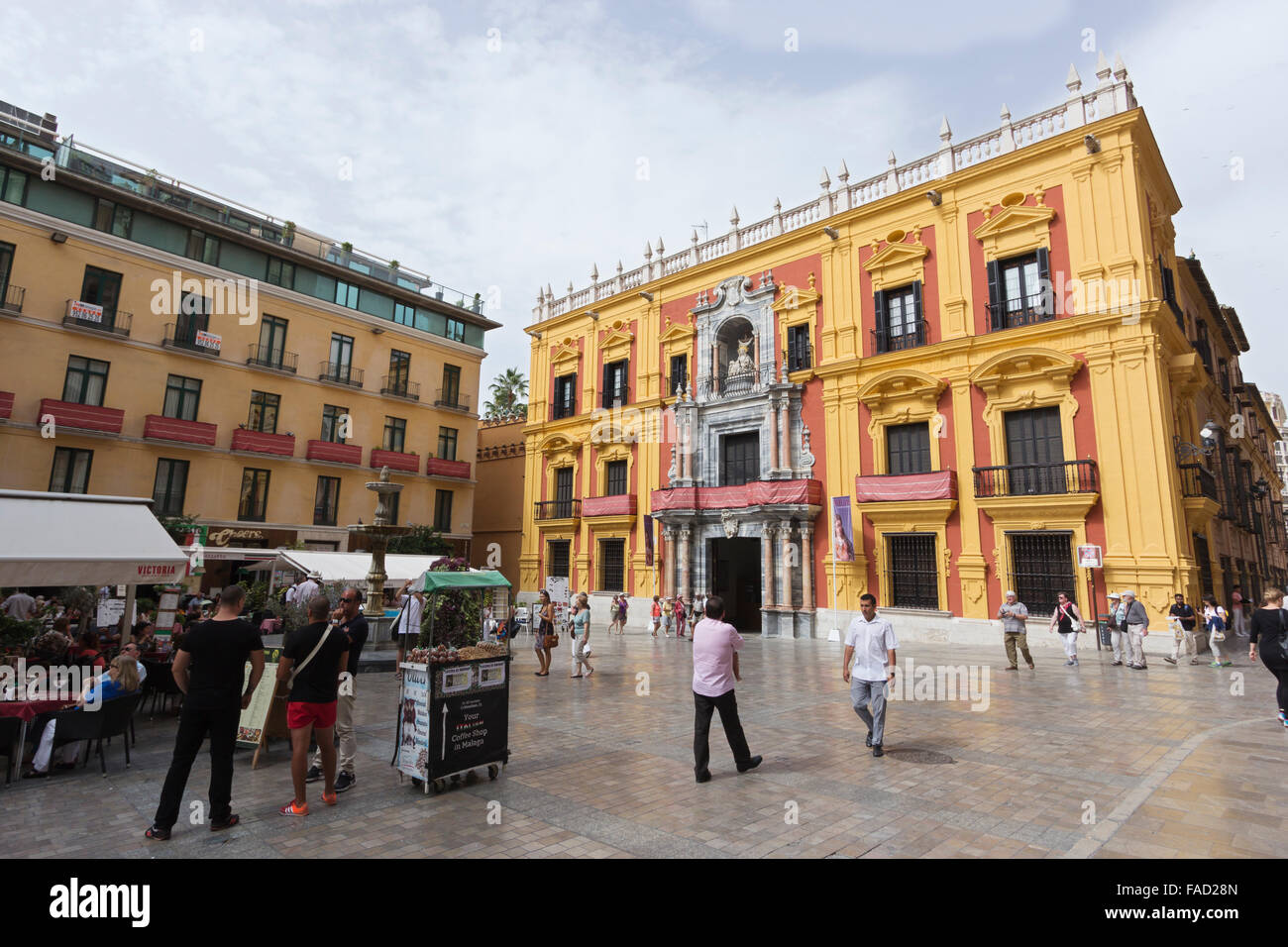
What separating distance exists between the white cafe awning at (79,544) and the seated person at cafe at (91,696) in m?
1.52

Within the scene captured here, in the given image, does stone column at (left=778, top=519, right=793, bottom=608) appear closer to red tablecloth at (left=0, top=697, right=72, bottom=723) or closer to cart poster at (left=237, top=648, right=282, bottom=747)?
cart poster at (left=237, top=648, right=282, bottom=747)

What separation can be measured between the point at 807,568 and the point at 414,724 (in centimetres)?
1892

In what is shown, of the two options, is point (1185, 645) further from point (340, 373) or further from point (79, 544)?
point (340, 373)

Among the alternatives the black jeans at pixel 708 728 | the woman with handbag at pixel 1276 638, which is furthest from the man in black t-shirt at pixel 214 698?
the woman with handbag at pixel 1276 638

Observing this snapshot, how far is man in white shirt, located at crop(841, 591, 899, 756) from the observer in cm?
703

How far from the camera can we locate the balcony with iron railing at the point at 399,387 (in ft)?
103

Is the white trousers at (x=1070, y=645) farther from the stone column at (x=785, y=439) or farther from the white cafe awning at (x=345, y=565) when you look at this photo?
the white cafe awning at (x=345, y=565)

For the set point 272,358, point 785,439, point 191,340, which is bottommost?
point 785,439

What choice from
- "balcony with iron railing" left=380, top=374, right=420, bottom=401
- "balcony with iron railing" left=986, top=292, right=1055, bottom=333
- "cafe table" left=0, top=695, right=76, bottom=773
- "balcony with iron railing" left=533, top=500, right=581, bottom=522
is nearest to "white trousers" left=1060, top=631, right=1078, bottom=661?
"balcony with iron railing" left=986, top=292, right=1055, bottom=333

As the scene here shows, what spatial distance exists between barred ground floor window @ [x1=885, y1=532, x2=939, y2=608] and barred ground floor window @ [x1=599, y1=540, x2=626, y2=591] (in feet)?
39.1

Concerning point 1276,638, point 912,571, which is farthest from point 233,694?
point 912,571

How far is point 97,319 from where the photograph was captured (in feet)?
77.0

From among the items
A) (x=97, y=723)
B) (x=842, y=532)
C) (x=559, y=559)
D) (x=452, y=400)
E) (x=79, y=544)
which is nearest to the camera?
(x=97, y=723)
